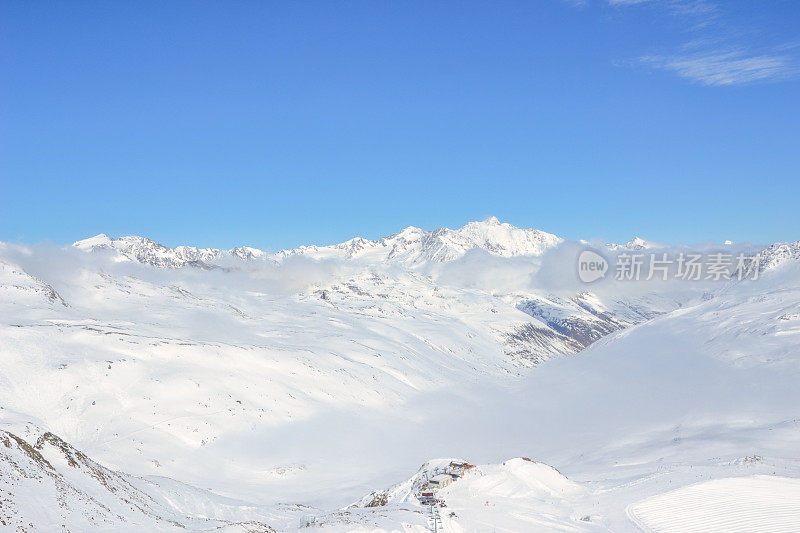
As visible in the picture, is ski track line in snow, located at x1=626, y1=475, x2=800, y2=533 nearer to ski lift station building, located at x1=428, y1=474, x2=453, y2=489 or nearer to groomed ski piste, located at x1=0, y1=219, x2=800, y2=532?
groomed ski piste, located at x1=0, y1=219, x2=800, y2=532

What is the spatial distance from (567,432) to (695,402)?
165 feet

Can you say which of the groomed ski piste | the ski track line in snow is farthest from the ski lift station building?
the ski track line in snow

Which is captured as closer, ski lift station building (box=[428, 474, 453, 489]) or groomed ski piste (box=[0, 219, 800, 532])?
groomed ski piste (box=[0, 219, 800, 532])

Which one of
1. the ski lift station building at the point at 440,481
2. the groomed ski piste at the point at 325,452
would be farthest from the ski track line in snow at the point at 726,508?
the ski lift station building at the point at 440,481

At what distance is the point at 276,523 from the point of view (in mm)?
50250

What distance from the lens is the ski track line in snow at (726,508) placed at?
41.7m

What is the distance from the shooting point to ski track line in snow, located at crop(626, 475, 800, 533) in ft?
137

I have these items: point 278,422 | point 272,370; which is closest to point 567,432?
point 278,422

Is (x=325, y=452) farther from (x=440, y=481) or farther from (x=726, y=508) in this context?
(x=726, y=508)

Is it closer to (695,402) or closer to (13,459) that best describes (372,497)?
(13,459)

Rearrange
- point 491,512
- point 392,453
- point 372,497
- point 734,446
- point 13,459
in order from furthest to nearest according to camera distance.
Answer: point 392,453, point 734,446, point 372,497, point 491,512, point 13,459

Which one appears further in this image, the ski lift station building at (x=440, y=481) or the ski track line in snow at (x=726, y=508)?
the ski lift station building at (x=440, y=481)

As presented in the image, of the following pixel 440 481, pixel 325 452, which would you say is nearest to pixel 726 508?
pixel 440 481

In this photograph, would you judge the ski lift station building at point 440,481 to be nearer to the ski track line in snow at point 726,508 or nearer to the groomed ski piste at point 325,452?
the groomed ski piste at point 325,452
